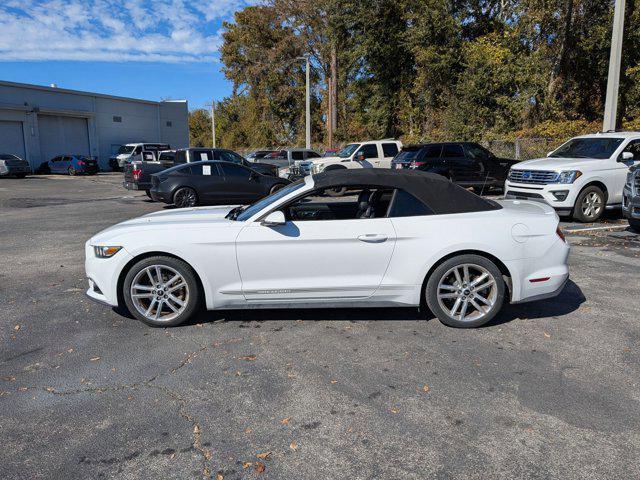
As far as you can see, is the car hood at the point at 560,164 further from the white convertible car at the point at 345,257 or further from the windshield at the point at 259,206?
the windshield at the point at 259,206

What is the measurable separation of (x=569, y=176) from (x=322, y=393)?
9.03 m

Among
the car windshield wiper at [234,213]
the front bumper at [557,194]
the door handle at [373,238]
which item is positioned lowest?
the front bumper at [557,194]

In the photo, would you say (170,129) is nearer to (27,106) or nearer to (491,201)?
(27,106)

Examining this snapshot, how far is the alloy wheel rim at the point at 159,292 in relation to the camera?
498 centimetres

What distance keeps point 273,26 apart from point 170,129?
1390 centimetres

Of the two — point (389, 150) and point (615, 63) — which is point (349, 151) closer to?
point (389, 150)

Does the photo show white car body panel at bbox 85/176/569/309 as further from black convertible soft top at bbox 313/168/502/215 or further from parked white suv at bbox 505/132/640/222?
parked white suv at bbox 505/132/640/222

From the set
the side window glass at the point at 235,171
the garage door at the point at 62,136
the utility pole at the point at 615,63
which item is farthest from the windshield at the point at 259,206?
the garage door at the point at 62,136

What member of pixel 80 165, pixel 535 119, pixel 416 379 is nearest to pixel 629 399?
pixel 416 379

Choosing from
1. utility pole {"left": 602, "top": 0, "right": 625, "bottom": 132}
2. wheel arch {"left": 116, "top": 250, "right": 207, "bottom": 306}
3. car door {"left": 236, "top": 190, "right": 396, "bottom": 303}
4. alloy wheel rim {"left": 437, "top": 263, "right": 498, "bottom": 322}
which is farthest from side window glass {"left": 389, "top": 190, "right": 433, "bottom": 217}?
utility pole {"left": 602, "top": 0, "right": 625, "bottom": 132}

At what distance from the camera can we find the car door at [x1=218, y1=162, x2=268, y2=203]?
48.8ft

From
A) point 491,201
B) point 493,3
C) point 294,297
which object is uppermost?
point 493,3

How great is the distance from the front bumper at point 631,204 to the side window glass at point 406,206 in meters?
6.32

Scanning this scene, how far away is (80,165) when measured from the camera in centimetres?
3469
